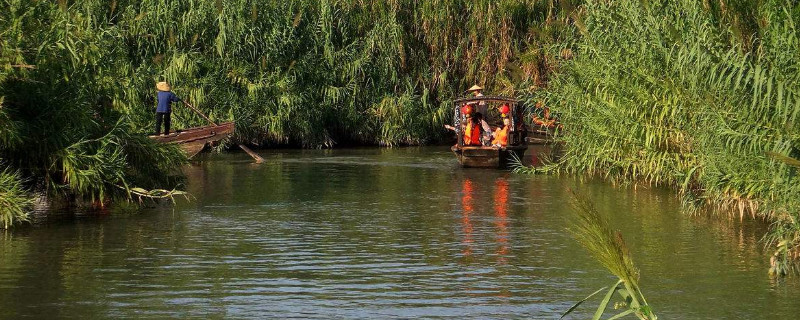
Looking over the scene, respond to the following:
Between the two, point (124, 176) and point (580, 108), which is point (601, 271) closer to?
point (124, 176)

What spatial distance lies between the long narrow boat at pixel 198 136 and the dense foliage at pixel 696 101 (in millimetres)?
7270

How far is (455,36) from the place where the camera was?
1348 inches

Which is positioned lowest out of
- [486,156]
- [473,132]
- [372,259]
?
[372,259]

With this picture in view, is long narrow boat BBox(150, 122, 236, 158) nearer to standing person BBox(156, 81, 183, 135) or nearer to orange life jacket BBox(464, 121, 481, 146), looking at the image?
standing person BBox(156, 81, 183, 135)

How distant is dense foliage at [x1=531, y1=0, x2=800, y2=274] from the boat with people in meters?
2.21

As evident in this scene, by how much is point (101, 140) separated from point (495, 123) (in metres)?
14.1

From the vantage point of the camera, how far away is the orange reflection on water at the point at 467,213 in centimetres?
1462

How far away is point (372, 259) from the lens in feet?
44.5

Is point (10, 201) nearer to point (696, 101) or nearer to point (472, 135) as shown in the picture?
point (696, 101)

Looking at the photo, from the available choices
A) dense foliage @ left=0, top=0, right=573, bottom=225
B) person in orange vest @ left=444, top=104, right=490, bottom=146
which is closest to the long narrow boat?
dense foliage @ left=0, top=0, right=573, bottom=225

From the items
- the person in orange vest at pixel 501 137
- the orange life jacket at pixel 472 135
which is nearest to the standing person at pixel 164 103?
the orange life jacket at pixel 472 135

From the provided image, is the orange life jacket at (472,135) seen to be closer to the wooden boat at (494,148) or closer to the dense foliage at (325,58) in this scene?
the wooden boat at (494,148)

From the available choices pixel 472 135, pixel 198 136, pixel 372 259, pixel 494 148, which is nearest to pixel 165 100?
pixel 198 136

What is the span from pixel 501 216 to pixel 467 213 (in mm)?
579
